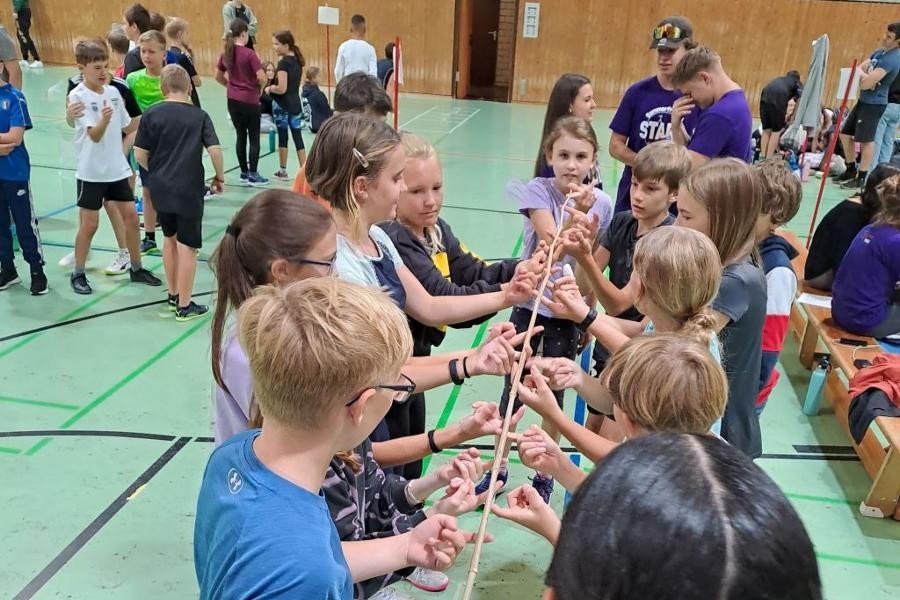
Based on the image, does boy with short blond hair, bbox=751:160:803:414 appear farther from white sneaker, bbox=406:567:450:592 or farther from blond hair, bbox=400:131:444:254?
white sneaker, bbox=406:567:450:592

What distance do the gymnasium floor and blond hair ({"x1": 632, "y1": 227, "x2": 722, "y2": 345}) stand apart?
129 cm

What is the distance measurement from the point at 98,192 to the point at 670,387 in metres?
4.57

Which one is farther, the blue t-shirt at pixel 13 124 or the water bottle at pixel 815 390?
the blue t-shirt at pixel 13 124

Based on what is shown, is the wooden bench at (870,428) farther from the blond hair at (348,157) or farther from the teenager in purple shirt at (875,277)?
the blond hair at (348,157)

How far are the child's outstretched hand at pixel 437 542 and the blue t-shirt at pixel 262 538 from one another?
276mm

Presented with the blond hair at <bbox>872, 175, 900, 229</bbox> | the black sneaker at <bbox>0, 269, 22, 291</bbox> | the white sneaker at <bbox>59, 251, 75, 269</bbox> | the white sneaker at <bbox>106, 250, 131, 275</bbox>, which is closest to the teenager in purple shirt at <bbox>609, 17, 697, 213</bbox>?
the blond hair at <bbox>872, 175, 900, 229</bbox>

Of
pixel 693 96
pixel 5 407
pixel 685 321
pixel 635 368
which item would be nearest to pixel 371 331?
pixel 635 368

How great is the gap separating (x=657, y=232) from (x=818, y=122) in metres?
8.49

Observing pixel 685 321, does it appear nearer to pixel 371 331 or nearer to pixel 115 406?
pixel 371 331

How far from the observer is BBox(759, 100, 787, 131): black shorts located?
891 centimetres

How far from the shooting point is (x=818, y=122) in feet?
29.6

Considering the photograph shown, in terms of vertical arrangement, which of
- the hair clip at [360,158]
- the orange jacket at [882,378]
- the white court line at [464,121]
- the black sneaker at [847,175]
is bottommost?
the orange jacket at [882,378]

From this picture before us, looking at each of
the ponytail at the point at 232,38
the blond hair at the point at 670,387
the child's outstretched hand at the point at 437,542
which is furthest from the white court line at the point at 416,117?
the child's outstretched hand at the point at 437,542

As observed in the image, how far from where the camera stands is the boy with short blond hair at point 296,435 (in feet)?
3.62
